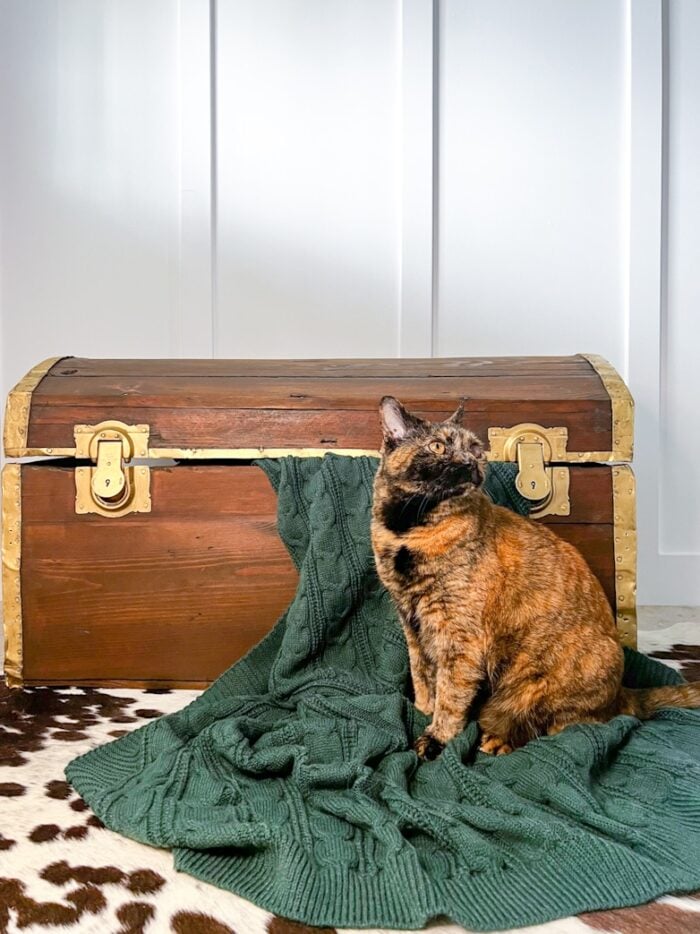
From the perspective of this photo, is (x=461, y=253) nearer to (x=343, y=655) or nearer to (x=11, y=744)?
(x=343, y=655)

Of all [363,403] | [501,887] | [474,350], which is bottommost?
[501,887]

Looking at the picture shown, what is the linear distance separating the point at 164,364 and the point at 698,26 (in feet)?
6.50

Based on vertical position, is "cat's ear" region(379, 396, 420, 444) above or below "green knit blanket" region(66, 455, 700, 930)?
above

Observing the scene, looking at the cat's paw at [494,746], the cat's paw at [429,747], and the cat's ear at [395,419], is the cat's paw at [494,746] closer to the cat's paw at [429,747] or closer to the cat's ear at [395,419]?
the cat's paw at [429,747]

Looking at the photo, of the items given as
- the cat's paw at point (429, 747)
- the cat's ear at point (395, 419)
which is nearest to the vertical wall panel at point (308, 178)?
the cat's ear at point (395, 419)

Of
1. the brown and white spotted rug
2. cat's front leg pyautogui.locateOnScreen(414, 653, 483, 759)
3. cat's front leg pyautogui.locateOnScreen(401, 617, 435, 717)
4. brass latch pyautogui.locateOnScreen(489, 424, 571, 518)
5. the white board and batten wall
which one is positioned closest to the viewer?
the brown and white spotted rug

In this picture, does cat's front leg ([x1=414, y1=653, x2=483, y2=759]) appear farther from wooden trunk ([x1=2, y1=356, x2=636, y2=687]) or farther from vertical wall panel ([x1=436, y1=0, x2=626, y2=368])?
vertical wall panel ([x1=436, y1=0, x2=626, y2=368])

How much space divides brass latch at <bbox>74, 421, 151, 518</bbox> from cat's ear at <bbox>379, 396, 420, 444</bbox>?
62 centimetres

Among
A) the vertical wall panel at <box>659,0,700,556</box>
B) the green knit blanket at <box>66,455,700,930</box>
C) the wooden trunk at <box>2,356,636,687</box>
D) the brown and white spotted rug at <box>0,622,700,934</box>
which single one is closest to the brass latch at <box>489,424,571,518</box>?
the wooden trunk at <box>2,356,636,687</box>

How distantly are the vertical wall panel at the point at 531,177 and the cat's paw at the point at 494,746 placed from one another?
5.12 ft

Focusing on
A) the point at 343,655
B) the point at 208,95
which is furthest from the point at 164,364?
the point at 208,95

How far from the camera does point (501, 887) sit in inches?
42.0

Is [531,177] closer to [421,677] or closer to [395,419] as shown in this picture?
[395,419]

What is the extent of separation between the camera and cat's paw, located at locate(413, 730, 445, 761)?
55.2 inches
